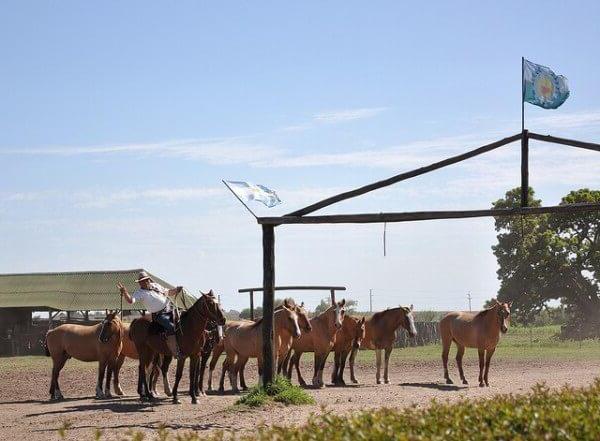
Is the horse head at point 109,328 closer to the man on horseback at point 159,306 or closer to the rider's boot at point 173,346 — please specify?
the man on horseback at point 159,306

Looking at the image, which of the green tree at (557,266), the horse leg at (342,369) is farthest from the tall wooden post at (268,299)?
the green tree at (557,266)

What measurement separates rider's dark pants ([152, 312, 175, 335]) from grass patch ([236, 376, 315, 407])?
2.01m

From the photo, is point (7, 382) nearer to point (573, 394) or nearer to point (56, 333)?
point (56, 333)

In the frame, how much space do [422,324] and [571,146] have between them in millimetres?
30425

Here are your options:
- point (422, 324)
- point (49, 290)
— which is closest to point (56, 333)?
point (422, 324)

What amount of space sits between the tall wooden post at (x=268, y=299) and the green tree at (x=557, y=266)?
39310 millimetres

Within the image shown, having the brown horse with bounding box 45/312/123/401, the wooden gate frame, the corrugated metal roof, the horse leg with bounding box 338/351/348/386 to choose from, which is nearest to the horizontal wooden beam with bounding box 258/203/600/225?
the wooden gate frame

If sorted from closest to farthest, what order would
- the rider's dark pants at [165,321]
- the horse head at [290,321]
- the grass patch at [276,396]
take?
the grass patch at [276,396] < the rider's dark pants at [165,321] < the horse head at [290,321]

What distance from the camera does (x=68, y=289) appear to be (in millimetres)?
52594

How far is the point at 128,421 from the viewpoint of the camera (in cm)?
1633

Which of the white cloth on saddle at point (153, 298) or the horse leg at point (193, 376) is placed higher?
the white cloth on saddle at point (153, 298)

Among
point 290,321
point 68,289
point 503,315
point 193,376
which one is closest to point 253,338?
point 290,321

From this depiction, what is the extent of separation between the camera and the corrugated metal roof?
4981 centimetres

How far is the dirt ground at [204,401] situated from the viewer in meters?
15.6
